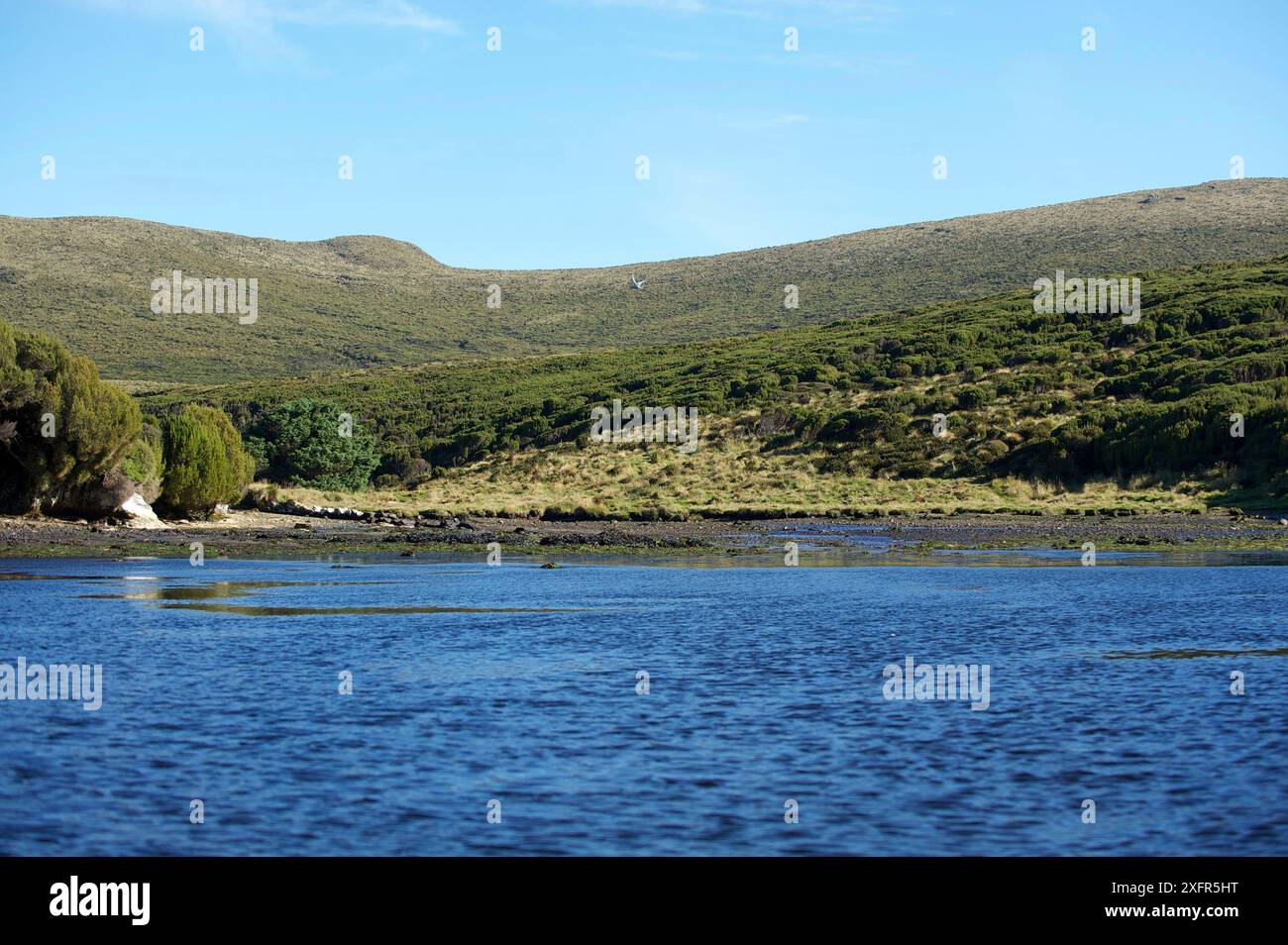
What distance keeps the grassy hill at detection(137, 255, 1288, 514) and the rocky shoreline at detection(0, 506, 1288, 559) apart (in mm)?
6071

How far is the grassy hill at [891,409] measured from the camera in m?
65.2

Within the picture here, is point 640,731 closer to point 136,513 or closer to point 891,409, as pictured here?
point 136,513

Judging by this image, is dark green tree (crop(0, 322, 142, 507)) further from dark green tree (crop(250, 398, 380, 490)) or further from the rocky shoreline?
dark green tree (crop(250, 398, 380, 490))

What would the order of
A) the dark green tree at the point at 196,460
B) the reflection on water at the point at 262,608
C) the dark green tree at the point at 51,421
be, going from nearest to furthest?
the reflection on water at the point at 262,608, the dark green tree at the point at 51,421, the dark green tree at the point at 196,460

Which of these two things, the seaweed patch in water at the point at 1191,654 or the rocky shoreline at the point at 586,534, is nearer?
the seaweed patch in water at the point at 1191,654

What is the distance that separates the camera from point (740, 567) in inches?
1539

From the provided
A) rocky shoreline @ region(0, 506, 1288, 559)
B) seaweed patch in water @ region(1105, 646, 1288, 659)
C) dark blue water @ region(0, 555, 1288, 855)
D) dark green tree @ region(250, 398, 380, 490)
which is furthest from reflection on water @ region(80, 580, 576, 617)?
dark green tree @ region(250, 398, 380, 490)

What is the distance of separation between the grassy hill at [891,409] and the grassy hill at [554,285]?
21631mm

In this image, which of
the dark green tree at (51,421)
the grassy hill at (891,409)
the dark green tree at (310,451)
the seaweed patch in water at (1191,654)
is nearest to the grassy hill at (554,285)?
the grassy hill at (891,409)

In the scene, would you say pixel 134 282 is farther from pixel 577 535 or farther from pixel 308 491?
pixel 577 535

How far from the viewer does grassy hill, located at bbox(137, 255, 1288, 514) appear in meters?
65.2

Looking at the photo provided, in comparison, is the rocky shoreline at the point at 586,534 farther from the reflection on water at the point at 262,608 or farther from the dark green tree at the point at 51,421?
the reflection on water at the point at 262,608

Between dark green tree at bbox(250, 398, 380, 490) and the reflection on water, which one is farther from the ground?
dark green tree at bbox(250, 398, 380, 490)
